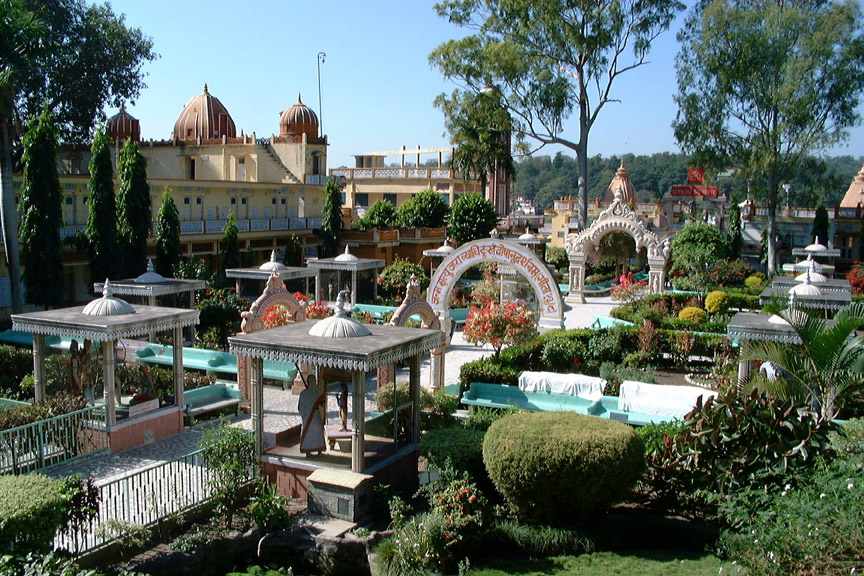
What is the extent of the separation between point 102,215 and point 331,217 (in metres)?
13.7

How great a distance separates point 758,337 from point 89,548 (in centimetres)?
1124

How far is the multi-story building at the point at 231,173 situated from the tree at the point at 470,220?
7.31 metres

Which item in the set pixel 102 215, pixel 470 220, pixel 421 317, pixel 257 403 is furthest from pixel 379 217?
pixel 257 403

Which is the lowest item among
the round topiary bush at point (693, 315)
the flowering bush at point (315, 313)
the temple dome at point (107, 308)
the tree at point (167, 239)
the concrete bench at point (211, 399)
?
the concrete bench at point (211, 399)

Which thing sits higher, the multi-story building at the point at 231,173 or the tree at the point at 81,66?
the tree at the point at 81,66

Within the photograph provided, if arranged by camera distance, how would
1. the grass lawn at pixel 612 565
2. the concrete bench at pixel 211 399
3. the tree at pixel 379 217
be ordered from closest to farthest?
1. the grass lawn at pixel 612 565
2. the concrete bench at pixel 211 399
3. the tree at pixel 379 217

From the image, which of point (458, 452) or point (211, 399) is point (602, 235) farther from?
point (458, 452)

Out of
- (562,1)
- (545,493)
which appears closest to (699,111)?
(562,1)

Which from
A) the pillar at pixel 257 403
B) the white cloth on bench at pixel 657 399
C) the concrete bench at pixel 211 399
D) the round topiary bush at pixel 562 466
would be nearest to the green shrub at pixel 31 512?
the pillar at pixel 257 403

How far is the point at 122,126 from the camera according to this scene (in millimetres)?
41469

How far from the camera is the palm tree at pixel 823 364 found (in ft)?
32.8

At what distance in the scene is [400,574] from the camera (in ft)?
27.9

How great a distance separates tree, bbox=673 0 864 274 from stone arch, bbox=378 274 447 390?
25.8 metres

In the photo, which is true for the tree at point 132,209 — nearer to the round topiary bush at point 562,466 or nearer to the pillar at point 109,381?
the pillar at point 109,381
